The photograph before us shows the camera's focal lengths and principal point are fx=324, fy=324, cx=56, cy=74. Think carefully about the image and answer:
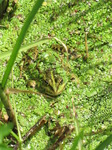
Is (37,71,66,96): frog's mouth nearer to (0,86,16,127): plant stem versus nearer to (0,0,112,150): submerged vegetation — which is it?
(0,0,112,150): submerged vegetation

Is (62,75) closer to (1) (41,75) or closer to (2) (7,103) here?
(1) (41,75)

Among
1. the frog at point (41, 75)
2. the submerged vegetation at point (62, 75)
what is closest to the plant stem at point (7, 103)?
the submerged vegetation at point (62, 75)

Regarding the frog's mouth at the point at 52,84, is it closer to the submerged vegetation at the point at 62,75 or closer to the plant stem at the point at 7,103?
the submerged vegetation at the point at 62,75

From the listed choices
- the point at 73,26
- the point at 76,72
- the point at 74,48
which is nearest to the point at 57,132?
the point at 76,72

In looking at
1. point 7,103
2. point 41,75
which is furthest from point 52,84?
point 7,103

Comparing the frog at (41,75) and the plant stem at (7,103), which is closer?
the plant stem at (7,103)

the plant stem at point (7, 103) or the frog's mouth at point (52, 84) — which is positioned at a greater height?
the plant stem at point (7, 103)

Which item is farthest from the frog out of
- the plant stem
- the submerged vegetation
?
the plant stem

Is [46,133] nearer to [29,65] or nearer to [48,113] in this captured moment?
[48,113]
